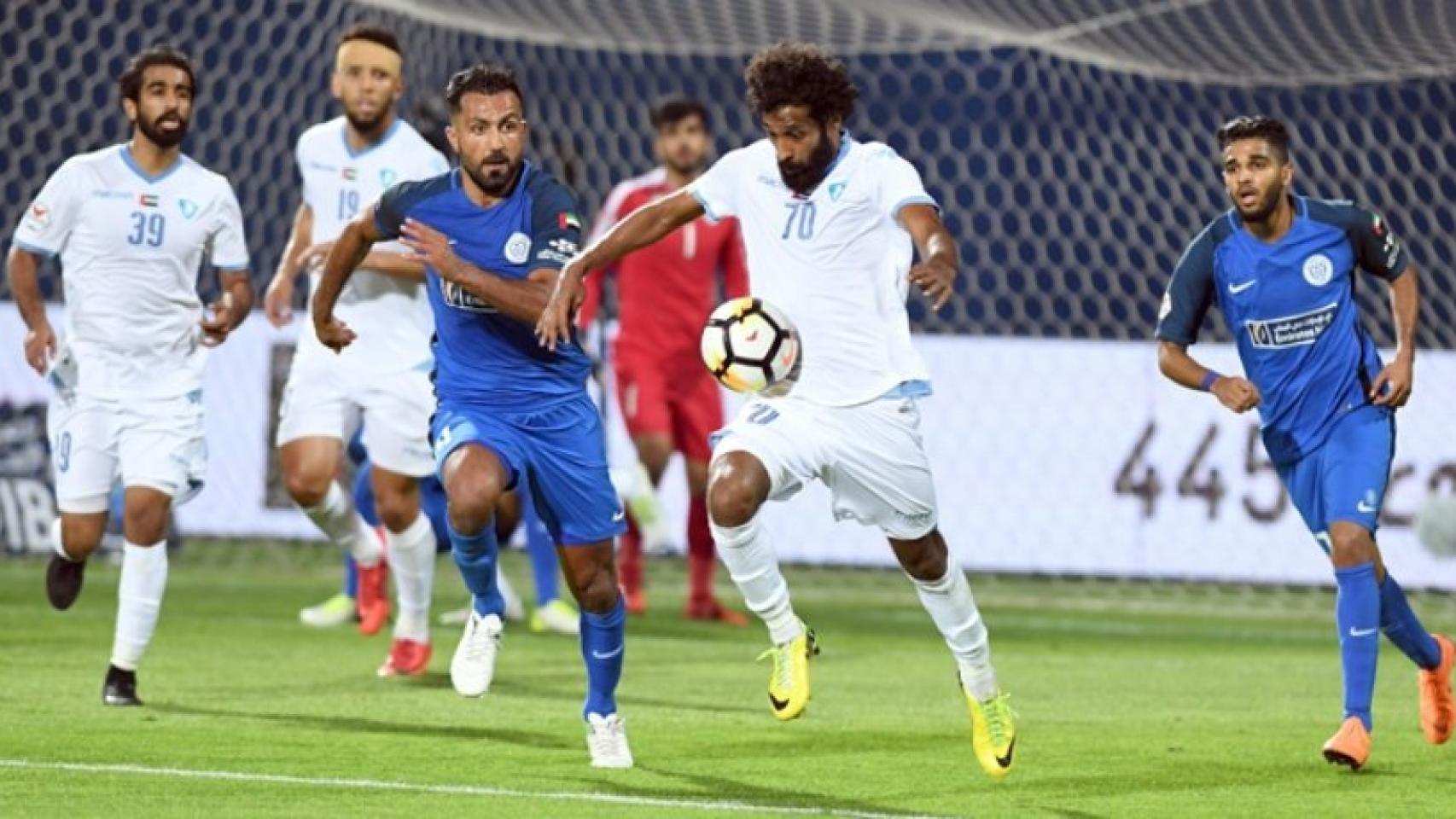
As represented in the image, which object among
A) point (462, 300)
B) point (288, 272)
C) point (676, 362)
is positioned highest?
point (462, 300)

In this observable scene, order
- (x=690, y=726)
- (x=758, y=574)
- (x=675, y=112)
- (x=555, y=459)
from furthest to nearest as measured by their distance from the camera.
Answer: (x=675, y=112) → (x=690, y=726) → (x=555, y=459) → (x=758, y=574)

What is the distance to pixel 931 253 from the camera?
6.60 m

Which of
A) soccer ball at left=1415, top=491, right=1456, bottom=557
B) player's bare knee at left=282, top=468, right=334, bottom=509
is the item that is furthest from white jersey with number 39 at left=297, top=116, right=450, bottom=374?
soccer ball at left=1415, top=491, right=1456, bottom=557

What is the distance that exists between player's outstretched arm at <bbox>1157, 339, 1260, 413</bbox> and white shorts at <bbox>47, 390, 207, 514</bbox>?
10.4 ft

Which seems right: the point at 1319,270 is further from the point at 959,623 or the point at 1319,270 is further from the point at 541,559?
the point at 541,559

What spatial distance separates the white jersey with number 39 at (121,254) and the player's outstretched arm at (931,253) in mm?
2931

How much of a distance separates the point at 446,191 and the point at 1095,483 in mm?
7768

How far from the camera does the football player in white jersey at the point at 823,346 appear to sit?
700 centimetres

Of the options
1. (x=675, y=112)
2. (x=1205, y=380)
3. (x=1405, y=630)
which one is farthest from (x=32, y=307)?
(x=1405, y=630)

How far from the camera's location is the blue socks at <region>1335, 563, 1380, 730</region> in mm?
7793

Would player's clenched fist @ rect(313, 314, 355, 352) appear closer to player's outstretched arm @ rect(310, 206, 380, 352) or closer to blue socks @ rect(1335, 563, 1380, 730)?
player's outstretched arm @ rect(310, 206, 380, 352)

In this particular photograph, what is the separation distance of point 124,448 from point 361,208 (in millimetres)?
1750

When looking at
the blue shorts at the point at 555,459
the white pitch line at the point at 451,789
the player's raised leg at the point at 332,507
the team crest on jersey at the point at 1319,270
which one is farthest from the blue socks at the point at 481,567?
the team crest on jersey at the point at 1319,270

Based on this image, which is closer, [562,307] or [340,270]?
[562,307]
